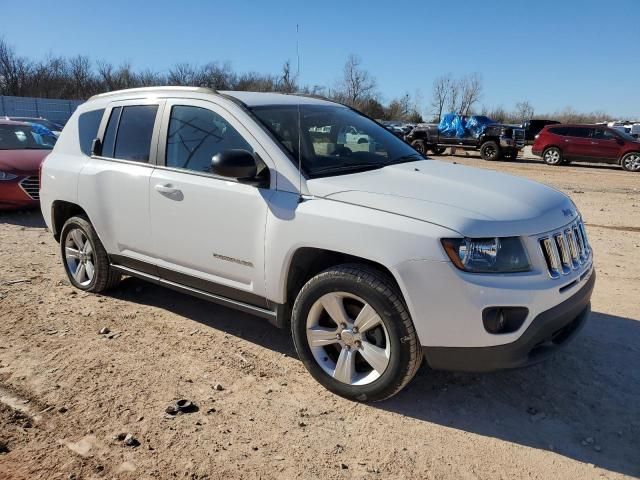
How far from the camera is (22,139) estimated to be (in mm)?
9805

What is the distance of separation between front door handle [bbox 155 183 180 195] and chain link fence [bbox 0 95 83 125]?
42.4 meters

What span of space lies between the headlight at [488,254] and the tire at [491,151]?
72.4ft

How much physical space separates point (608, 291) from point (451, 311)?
327 cm

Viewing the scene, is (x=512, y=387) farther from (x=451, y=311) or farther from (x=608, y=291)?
(x=608, y=291)

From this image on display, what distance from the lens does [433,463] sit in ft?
8.80

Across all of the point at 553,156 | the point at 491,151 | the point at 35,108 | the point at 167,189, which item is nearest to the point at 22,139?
the point at 167,189

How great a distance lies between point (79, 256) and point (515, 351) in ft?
13.4

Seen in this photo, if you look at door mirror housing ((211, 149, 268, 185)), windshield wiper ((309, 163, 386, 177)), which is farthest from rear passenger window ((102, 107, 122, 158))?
windshield wiper ((309, 163, 386, 177))

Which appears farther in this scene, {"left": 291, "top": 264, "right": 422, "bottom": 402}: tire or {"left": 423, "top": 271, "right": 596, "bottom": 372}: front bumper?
{"left": 291, "top": 264, "right": 422, "bottom": 402}: tire

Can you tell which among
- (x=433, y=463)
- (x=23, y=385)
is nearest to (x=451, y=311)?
(x=433, y=463)

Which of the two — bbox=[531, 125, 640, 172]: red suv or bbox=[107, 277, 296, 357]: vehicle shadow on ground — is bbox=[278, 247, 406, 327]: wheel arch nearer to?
bbox=[107, 277, 296, 357]: vehicle shadow on ground

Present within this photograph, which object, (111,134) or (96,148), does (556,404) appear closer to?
(111,134)

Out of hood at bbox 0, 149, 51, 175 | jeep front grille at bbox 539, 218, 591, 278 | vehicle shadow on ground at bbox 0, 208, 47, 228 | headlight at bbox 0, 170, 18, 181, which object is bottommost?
vehicle shadow on ground at bbox 0, 208, 47, 228

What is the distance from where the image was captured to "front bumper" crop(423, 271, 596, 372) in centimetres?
278
